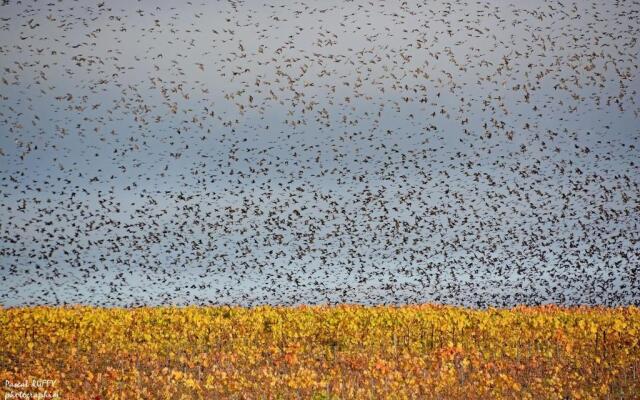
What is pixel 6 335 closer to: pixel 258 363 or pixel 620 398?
pixel 258 363

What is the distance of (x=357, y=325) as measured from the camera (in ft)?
71.5

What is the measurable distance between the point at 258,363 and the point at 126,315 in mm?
7978

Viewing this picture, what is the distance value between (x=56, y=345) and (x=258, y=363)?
656 centimetres

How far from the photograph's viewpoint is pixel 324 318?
887 inches

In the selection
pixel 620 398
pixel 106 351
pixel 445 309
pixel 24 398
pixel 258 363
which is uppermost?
pixel 24 398

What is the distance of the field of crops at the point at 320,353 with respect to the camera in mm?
13844

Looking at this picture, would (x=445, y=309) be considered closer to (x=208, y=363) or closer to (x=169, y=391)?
(x=208, y=363)

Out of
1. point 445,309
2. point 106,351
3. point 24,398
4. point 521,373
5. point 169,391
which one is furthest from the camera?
point 445,309

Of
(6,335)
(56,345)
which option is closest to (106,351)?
(56,345)

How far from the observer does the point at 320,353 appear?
18.5 meters

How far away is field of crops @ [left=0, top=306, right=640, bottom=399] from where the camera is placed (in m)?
13.8

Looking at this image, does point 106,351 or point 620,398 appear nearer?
point 620,398

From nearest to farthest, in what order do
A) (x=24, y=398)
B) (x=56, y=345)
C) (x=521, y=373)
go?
(x=24, y=398)
(x=521, y=373)
(x=56, y=345)

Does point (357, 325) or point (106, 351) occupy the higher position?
point (106, 351)
